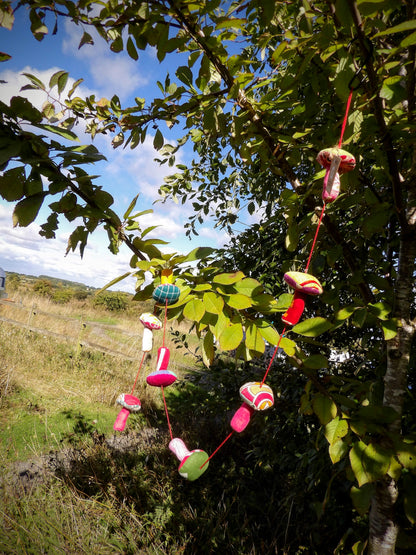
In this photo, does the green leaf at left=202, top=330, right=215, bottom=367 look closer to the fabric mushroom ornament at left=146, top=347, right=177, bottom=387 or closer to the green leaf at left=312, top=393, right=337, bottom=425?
the fabric mushroom ornament at left=146, top=347, right=177, bottom=387

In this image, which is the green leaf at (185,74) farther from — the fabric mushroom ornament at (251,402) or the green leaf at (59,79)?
the fabric mushroom ornament at (251,402)

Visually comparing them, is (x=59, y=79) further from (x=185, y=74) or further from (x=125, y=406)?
(x=125, y=406)

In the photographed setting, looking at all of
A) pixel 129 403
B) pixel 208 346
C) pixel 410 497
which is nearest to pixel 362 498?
pixel 410 497

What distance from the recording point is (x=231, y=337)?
2.60ft

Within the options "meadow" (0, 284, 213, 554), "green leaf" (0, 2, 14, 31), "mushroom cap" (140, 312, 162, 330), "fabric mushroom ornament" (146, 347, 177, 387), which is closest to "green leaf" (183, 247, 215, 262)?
"mushroom cap" (140, 312, 162, 330)

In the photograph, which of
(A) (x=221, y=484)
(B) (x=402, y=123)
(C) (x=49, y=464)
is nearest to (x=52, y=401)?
(C) (x=49, y=464)

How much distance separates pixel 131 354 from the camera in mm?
7012

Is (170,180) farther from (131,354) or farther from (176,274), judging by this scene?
(131,354)

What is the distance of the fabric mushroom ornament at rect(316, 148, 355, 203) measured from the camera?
0.74 metres

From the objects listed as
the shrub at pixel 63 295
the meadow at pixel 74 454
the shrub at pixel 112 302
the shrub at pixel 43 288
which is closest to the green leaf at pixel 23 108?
the meadow at pixel 74 454

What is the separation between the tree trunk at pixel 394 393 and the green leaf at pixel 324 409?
0.36 meters

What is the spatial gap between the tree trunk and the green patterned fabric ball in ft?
2.67

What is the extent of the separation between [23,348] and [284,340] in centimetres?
670

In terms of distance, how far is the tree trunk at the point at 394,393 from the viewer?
3.54 ft
